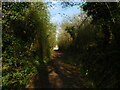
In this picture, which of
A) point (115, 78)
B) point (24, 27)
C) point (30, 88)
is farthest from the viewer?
point (24, 27)

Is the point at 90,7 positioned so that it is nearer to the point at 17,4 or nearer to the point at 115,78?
the point at 17,4

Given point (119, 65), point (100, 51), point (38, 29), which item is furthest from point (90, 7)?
point (119, 65)

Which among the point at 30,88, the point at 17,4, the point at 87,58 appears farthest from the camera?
the point at 17,4

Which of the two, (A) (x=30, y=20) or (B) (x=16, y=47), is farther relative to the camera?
(A) (x=30, y=20)

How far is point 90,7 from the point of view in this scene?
6.98 m

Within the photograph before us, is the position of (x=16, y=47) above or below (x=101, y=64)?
above

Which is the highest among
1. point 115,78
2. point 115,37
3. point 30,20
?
point 30,20

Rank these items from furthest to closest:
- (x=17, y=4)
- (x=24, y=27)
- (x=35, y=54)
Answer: (x=35, y=54)
(x=24, y=27)
(x=17, y=4)

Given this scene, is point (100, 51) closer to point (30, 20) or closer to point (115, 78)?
point (115, 78)

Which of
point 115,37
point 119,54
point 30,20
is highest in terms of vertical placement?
point 30,20

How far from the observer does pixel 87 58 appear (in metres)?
3.61

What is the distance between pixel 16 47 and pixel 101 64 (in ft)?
13.7

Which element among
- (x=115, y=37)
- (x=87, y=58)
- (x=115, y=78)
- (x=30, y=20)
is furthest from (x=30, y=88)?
(x=30, y=20)

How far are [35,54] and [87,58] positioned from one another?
5.60m
